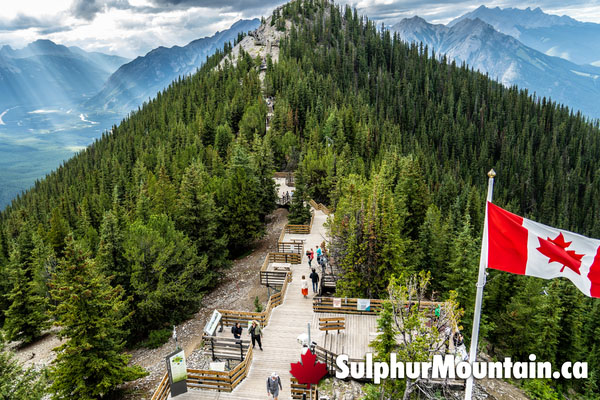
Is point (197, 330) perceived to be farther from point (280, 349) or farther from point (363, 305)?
point (363, 305)

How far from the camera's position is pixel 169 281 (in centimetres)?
3234

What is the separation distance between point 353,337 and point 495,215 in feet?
41.3

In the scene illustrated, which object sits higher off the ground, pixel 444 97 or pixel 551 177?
pixel 444 97

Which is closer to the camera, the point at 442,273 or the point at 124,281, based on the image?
the point at 124,281

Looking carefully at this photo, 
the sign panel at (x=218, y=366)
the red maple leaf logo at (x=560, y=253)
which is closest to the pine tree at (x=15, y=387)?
the sign panel at (x=218, y=366)

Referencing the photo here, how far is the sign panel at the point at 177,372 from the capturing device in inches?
696

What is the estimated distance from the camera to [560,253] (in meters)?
9.96

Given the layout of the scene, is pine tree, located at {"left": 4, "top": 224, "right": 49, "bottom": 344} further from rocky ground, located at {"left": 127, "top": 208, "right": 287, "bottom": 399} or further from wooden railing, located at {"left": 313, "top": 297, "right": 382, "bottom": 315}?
wooden railing, located at {"left": 313, "top": 297, "right": 382, "bottom": 315}

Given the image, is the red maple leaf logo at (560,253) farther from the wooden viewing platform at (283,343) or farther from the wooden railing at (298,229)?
the wooden railing at (298,229)

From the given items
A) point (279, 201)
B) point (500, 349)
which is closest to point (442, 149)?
point (279, 201)

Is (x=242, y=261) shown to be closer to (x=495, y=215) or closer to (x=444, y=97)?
(x=495, y=215)

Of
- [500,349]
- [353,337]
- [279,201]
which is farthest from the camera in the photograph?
[279,201]

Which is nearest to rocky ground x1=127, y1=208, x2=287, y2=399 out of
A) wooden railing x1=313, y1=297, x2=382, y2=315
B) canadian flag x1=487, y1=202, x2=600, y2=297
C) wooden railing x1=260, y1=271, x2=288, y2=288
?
wooden railing x1=260, y1=271, x2=288, y2=288

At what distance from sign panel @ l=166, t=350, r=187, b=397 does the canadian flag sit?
13660mm
